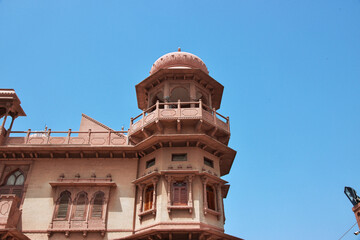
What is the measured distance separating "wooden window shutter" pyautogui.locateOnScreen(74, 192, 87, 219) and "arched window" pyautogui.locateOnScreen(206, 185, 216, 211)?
20.8 ft

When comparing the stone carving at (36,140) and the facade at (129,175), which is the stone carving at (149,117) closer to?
the facade at (129,175)

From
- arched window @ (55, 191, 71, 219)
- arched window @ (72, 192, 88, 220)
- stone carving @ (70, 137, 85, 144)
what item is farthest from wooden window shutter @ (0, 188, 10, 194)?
stone carving @ (70, 137, 85, 144)

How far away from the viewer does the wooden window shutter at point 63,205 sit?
16.6m

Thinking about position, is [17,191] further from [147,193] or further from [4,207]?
[147,193]

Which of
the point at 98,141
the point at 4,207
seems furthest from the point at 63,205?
the point at 98,141

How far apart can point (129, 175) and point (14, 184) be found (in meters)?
6.38

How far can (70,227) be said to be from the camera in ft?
52.7

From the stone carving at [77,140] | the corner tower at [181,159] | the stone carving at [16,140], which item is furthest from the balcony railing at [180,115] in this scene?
the stone carving at [16,140]

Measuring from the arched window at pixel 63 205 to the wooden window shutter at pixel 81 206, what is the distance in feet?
1.50


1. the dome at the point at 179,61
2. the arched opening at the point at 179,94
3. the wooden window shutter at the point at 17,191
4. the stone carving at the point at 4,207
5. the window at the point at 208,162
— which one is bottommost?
the stone carving at the point at 4,207

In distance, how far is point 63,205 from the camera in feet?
55.4

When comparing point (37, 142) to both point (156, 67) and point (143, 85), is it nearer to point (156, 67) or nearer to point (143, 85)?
point (143, 85)

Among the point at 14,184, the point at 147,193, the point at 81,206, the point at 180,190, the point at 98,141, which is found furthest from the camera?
the point at 98,141

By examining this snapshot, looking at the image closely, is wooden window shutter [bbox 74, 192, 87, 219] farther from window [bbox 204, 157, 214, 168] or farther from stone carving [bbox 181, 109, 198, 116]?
stone carving [bbox 181, 109, 198, 116]
